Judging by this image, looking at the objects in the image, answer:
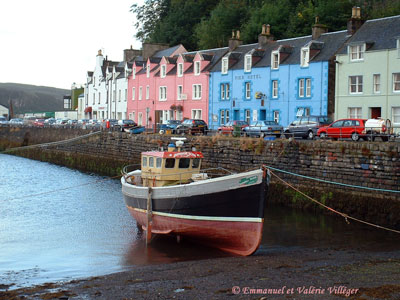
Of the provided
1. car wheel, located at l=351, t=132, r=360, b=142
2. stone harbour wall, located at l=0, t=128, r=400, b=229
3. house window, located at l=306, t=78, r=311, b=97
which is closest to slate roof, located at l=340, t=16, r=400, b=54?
house window, located at l=306, t=78, r=311, b=97

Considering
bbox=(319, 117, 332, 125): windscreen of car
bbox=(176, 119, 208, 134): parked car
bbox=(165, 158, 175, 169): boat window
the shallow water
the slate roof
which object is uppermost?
the slate roof

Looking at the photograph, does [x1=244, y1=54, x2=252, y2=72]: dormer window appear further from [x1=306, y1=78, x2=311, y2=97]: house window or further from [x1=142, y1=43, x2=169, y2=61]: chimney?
[x1=142, y1=43, x2=169, y2=61]: chimney

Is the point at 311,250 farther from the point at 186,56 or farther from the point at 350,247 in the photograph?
the point at 186,56

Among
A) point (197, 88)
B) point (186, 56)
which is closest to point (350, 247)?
point (197, 88)

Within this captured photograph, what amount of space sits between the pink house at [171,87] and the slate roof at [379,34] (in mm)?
16219

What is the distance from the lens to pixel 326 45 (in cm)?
4391

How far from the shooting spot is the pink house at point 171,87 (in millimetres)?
54562

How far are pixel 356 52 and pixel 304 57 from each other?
476 centimetres

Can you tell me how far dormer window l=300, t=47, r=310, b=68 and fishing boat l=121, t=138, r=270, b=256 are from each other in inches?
940

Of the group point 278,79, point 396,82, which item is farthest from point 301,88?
point 396,82

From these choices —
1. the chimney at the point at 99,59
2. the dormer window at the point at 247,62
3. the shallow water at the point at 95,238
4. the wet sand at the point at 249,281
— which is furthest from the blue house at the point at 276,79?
the chimney at the point at 99,59

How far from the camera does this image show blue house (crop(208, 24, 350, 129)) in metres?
42.3

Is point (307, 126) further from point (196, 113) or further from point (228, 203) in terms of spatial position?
point (196, 113)

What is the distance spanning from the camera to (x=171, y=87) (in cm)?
5881
